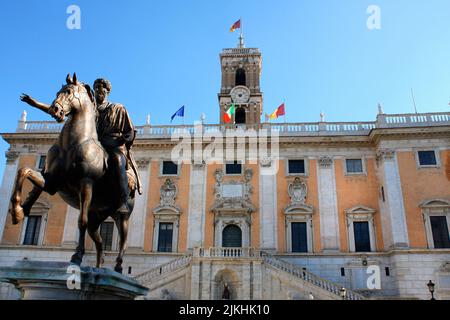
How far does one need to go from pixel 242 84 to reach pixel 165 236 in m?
17.5

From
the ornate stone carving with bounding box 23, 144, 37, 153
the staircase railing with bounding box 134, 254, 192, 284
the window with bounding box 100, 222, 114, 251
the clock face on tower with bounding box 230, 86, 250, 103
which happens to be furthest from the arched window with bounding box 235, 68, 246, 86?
the staircase railing with bounding box 134, 254, 192, 284

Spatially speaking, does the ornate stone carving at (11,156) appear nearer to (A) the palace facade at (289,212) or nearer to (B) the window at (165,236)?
(A) the palace facade at (289,212)

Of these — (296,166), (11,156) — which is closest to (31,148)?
(11,156)

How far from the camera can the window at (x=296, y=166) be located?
96.2 feet

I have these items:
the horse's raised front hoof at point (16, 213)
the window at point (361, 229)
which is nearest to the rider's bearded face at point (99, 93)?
the horse's raised front hoof at point (16, 213)

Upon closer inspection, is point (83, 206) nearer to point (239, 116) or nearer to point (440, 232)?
point (440, 232)

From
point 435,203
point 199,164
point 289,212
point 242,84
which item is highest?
point 242,84

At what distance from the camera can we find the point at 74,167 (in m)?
5.47

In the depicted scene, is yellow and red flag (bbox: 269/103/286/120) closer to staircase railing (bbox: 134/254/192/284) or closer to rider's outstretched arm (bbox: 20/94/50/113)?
staircase railing (bbox: 134/254/192/284)

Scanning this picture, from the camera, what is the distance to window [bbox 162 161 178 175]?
98.0ft

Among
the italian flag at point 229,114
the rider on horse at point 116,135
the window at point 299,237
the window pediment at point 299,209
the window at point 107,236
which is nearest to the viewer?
the rider on horse at point 116,135

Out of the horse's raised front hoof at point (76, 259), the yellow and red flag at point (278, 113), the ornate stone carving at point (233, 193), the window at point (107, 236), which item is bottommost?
the horse's raised front hoof at point (76, 259)

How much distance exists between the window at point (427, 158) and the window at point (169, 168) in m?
17.1

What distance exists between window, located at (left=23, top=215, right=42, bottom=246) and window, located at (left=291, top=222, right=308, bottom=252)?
17.7m
